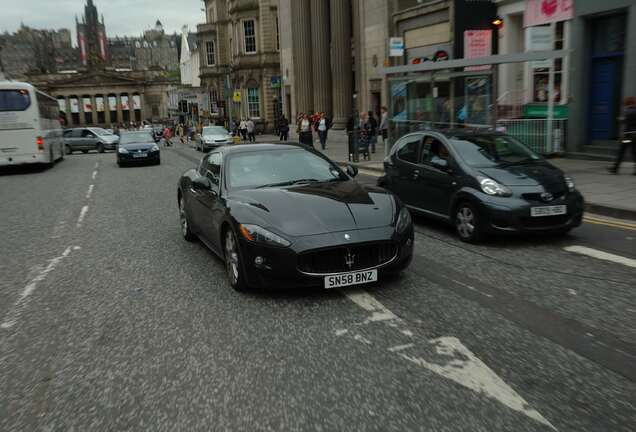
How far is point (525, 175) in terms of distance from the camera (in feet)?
26.1

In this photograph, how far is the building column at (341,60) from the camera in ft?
114

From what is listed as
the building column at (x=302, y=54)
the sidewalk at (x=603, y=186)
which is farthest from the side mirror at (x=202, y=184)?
the building column at (x=302, y=54)

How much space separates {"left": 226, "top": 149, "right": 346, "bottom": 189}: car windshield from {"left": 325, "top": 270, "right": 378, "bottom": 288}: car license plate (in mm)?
1569

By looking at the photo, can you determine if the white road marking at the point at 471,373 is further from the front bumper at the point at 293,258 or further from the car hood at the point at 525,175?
the car hood at the point at 525,175

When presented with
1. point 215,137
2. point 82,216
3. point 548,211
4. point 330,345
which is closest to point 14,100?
point 215,137

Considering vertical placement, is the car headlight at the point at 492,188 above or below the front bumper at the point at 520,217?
above

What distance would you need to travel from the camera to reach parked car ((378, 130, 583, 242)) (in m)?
7.61

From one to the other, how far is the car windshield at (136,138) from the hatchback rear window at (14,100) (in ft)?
13.6

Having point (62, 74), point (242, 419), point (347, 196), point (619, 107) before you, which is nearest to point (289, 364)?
point (242, 419)

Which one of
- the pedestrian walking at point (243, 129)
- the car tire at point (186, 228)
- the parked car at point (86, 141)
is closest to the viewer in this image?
the car tire at point (186, 228)

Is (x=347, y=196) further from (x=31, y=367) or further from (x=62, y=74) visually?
(x=62, y=74)

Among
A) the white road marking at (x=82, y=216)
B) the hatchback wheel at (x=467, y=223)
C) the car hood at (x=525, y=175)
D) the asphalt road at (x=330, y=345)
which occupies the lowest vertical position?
the white road marking at (x=82, y=216)

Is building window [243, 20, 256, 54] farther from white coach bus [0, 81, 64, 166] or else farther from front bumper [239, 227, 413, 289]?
front bumper [239, 227, 413, 289]

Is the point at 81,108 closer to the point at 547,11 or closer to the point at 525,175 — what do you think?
the point at 547,11
